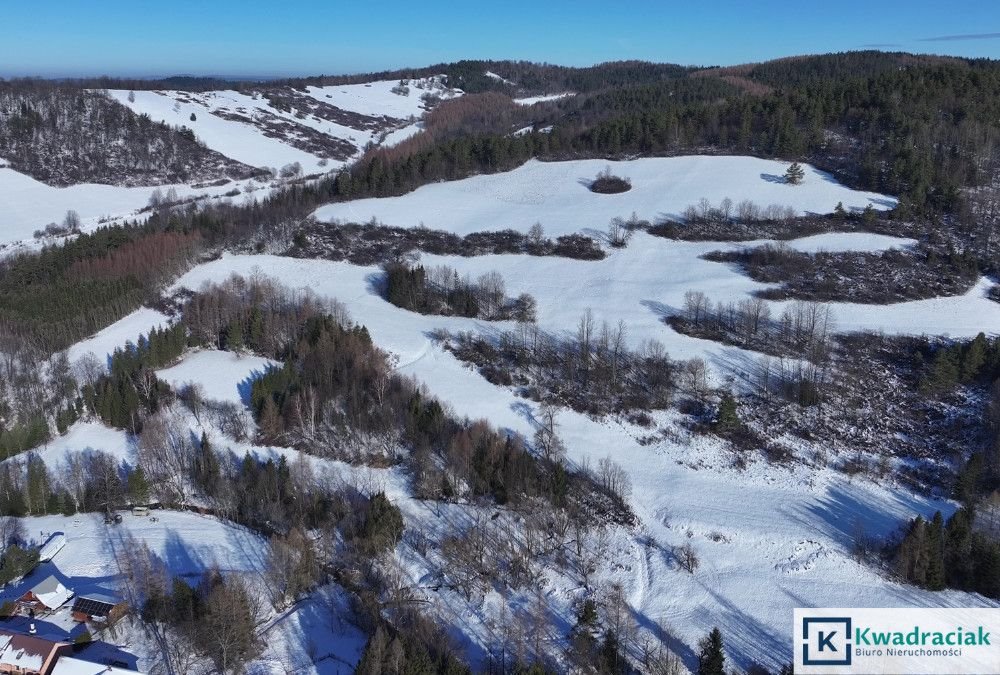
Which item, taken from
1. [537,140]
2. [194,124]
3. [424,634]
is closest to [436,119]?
[194,124]

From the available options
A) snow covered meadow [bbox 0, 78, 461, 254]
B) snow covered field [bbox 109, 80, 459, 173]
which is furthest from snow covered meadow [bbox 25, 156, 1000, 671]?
snow covered field [bbox 109, 80, 459, 173]

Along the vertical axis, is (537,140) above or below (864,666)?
above

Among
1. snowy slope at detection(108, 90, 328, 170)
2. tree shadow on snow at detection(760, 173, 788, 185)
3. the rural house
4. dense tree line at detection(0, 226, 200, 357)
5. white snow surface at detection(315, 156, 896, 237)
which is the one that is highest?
snowy slope at detection(108, 90, 328, 170)

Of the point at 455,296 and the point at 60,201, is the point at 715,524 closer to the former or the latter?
the point at 455,296

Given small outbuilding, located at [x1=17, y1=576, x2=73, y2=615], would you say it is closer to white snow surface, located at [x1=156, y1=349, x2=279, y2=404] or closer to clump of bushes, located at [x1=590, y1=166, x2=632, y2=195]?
white snow surface, located at [x1=156, y1=349, x2=279, y2=404]

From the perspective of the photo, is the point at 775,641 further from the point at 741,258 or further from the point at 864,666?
the point at 741,258

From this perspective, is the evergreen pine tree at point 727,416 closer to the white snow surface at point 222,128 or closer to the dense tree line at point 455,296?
the dense tree line at point 455,296

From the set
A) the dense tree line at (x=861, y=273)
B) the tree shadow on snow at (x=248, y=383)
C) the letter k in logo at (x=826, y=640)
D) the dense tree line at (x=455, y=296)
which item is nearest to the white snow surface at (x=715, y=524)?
the letter k in logo at (x=826, y=640)
